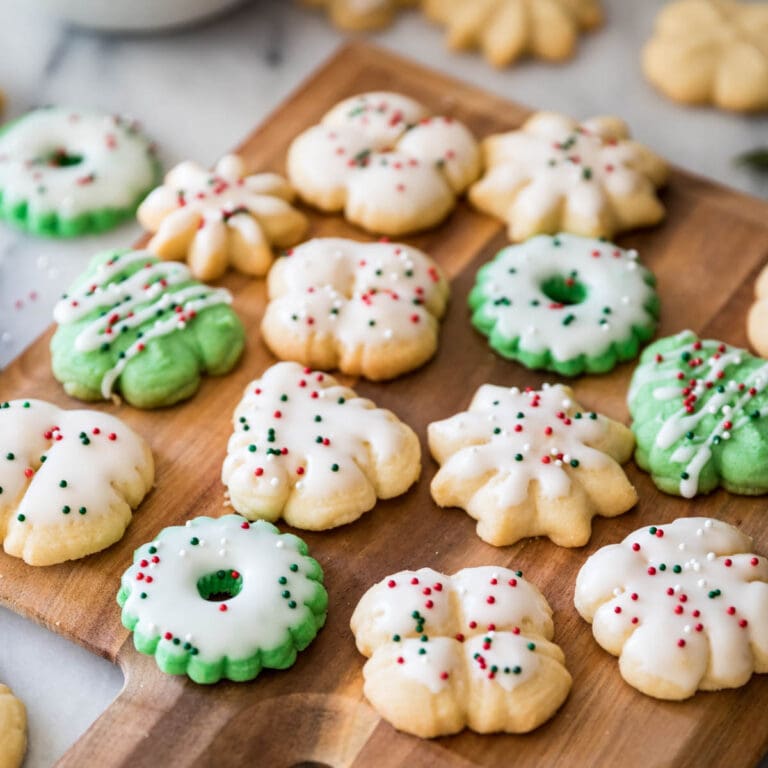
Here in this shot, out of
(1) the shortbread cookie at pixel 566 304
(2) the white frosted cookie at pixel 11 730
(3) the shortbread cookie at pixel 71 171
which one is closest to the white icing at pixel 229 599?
(2) the white frosted cookie at pixel 11 730

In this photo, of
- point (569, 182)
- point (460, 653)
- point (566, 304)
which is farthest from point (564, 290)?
point (460, 653)

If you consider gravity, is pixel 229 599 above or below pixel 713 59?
below

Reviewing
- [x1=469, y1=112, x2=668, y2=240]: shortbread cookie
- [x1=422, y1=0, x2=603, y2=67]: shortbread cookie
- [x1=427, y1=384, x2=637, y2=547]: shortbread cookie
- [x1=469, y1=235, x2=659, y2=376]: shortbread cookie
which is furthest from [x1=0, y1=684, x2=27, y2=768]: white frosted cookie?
[x1=422, y1=0, x2=603, y2=67]: shortbread cookie

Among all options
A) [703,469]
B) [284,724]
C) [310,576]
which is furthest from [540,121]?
[284,724]

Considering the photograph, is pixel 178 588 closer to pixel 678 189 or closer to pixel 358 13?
pixel 678 189

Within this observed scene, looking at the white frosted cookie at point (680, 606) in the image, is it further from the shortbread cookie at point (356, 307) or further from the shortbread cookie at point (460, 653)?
the shortbread cookie at point (356, 307)

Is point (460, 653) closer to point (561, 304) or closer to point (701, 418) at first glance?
point (701, 418)
